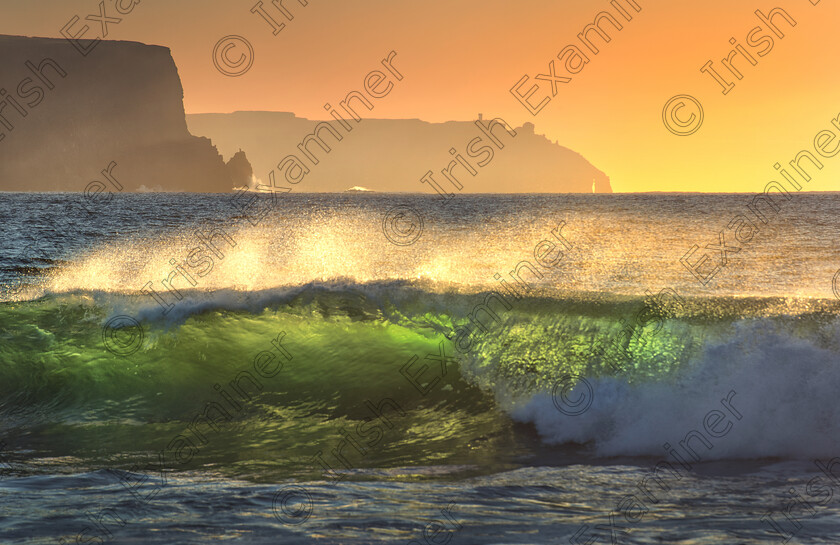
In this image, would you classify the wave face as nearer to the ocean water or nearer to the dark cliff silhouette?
the ocean water

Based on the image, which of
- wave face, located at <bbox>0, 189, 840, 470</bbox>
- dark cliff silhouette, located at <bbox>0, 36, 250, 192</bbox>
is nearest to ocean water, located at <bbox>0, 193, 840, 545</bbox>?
wave face, located at <bbox>0, 189, 840, 470</bbox>

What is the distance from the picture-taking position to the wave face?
7.64m

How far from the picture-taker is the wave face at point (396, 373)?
25.1ft

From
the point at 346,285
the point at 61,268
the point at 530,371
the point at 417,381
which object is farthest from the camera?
the point at 61,268

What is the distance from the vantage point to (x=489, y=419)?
28.4ft

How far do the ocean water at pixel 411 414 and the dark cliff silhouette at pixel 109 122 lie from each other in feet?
532

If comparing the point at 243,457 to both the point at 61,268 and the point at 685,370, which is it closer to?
the point at 685,370

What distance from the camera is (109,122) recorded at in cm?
16462

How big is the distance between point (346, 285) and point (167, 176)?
165891mm

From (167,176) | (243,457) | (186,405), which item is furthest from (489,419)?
(167,176)

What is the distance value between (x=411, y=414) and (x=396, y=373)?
4.10 ft

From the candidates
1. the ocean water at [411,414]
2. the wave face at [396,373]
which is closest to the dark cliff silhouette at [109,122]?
the ocean water at [411,414]

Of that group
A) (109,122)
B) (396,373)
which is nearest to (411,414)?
(396,373)

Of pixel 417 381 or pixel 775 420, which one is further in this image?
pixel 417 381
